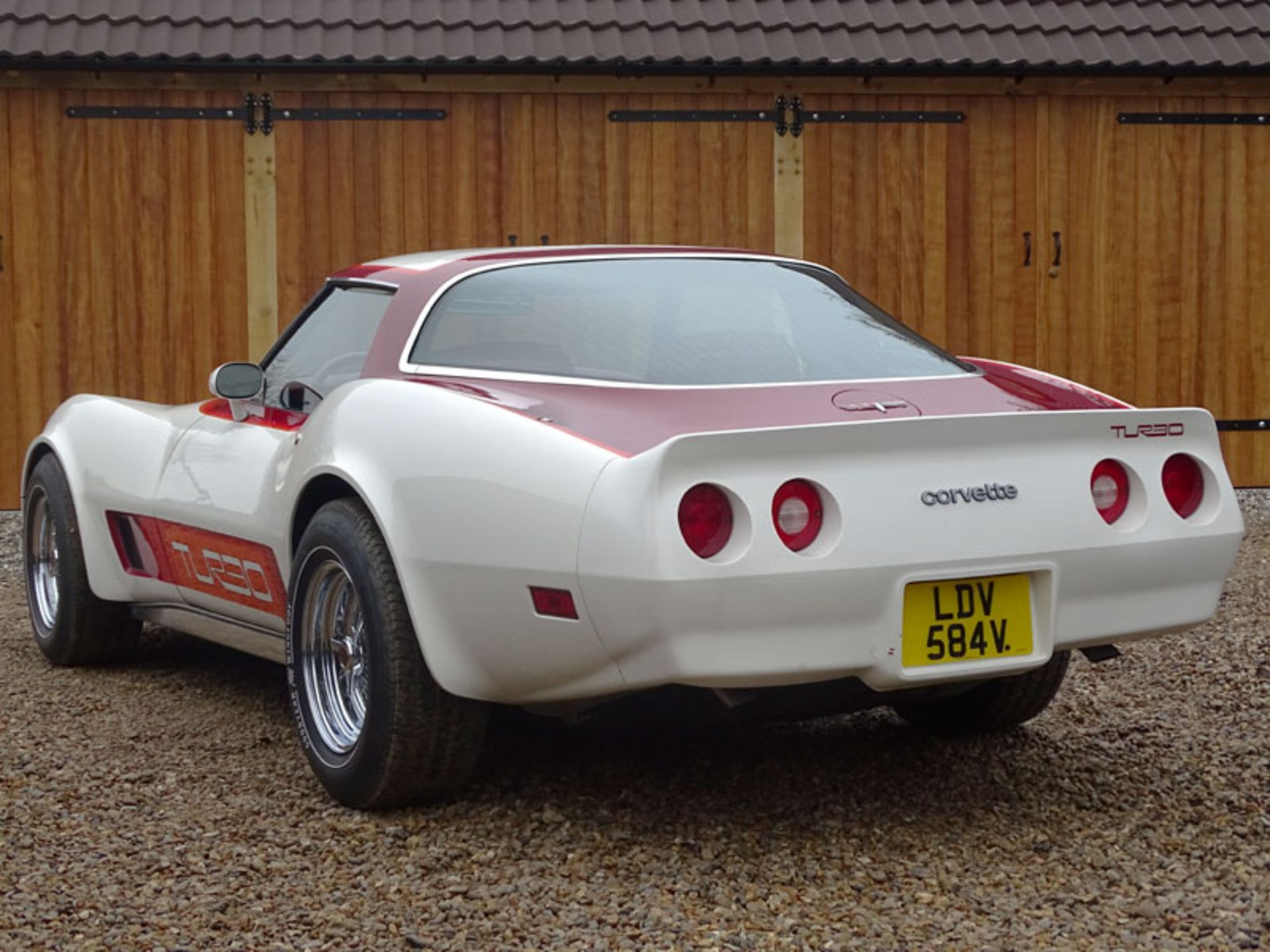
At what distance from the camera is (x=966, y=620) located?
3.39 meters

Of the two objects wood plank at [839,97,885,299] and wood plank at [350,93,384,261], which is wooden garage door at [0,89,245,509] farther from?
wood plank at [839,97,885,299]

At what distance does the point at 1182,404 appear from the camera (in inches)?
405

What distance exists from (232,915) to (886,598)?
1.31 m

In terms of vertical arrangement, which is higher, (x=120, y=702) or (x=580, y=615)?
(x=580, y=615)

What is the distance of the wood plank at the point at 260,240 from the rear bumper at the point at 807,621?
6642 mm

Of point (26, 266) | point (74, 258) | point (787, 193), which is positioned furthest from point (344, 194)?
point (787, 193)

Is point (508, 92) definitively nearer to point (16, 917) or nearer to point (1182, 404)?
point (1182, 404)

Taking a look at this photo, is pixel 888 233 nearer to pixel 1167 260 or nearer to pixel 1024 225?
pixel 1024 225

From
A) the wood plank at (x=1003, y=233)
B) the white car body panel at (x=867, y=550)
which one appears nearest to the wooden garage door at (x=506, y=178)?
the wood plank at (x=1003, y=233)

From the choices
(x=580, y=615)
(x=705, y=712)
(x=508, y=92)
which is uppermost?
(x=508, y=92)

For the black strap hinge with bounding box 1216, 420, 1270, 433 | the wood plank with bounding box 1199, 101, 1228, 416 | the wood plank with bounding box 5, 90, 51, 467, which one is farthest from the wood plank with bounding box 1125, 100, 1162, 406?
the wood plank with bounding box 5, 90, 51, 467

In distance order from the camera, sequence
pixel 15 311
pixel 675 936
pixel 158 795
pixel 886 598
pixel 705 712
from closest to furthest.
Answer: pixel 675 936, pixel 886 598, pixel 705 712, pixel 158 795, pixel 15 311

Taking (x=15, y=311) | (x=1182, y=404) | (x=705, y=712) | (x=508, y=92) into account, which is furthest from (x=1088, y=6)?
(x=705, y=712)

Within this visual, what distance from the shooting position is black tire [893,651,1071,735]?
4.32m
